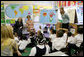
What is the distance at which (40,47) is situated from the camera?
6.10 feet

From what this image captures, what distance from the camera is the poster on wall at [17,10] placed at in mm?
4727

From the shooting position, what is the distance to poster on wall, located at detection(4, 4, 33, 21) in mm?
4727

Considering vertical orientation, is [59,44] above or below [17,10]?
below

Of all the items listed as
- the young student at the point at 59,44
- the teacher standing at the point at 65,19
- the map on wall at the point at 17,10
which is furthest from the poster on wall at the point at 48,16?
the young student at the point at 59,44

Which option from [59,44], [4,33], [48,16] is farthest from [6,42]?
[48,16]

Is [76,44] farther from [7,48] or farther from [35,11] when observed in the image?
[35,11]

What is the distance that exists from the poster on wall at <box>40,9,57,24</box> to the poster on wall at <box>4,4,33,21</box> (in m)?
0.60

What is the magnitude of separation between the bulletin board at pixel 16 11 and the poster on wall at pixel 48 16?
600 millimetres

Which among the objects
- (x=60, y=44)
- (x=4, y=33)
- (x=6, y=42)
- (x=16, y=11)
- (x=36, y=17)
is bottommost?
(x=60, y=44)

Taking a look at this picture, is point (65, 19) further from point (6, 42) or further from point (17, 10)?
point (17, 10)

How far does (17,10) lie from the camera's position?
15.7 feet

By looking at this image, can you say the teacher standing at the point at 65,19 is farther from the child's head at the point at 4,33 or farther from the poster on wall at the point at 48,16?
the child's head at the point at 4,33

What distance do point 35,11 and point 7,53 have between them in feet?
12.7

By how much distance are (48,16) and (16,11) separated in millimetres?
1599
